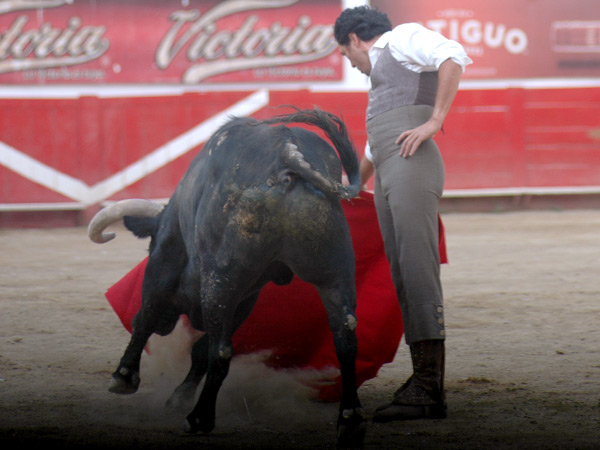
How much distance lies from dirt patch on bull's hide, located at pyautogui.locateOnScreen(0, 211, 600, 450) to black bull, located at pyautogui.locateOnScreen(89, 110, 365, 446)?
183 millimetres

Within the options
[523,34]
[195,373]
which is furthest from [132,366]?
[523,34]

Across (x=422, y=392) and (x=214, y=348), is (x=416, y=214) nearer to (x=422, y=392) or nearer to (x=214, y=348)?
(x=422, y=392)

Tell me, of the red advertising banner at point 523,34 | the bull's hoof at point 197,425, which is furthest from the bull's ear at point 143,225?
the red advertising banner at point 523,34

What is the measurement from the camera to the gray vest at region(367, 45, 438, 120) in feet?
8.09

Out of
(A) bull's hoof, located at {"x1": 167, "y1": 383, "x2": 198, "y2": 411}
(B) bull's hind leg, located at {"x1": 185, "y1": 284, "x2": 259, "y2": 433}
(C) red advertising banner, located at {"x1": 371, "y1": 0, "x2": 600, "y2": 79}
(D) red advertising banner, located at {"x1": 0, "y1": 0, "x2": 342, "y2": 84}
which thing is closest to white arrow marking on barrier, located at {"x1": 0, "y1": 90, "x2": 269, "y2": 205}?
(D) red advertising banner, located at {"x1": 0, "y1": 0, "x2": 342, "y2": 84}

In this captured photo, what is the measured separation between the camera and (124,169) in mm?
8297

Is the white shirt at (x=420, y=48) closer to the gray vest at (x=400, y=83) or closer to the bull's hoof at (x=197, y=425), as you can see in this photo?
the gray vest at (x=400, y=83)

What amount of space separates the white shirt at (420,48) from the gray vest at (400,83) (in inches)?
0.8

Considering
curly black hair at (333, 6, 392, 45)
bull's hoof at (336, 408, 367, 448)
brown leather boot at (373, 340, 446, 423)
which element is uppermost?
curly black hair at (333, 6, 392, 45)

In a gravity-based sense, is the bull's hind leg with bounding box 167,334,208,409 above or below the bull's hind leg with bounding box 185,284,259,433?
below

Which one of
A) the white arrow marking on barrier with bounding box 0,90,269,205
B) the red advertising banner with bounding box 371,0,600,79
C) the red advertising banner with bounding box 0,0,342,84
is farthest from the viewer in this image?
the red advertising banner with bounding box 371,0,600,79

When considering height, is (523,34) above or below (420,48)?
below

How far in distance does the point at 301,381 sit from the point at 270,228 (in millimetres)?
809

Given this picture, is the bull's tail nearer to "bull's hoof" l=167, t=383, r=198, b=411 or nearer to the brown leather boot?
the brown leather boot
